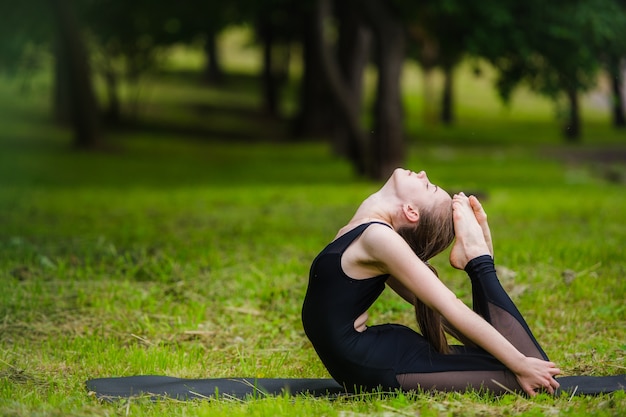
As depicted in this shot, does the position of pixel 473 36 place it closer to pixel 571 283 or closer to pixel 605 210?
pixel 605 210

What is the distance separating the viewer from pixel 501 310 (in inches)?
202

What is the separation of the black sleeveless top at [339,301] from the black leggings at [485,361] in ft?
1.12

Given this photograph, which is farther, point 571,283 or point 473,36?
point 473,36

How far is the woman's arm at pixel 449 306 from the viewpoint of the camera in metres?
4.99

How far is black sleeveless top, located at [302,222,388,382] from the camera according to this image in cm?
520

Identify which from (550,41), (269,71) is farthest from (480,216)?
(269,71)

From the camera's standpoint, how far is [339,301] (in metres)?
5.21

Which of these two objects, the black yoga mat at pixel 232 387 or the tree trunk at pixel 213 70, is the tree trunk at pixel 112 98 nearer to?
the tree trunk at pixel 213 70

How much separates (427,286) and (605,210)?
11.1 meters

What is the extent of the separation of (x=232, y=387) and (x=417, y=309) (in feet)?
3.90

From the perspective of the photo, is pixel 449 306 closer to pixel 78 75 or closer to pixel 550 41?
pixel 550 41

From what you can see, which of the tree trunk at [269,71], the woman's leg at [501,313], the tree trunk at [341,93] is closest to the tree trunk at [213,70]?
the tree trunk at [269,71]

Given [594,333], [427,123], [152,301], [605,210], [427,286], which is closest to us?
[427,286]

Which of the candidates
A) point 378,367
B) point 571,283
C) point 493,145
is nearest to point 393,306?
point 571,283
